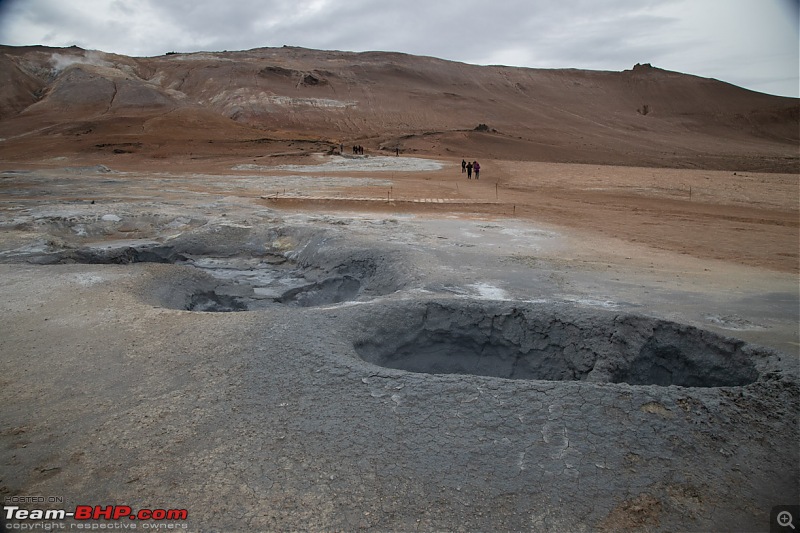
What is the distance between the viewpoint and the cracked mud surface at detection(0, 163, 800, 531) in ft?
9.80

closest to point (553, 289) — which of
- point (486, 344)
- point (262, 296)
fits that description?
point (486, 344)

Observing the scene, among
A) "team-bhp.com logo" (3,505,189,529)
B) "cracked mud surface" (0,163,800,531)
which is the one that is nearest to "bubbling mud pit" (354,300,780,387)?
"cracked mud surface" (0,163,800,531)

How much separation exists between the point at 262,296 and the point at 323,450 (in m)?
5.07

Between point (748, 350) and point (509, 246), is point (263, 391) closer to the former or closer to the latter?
point (748, 350)

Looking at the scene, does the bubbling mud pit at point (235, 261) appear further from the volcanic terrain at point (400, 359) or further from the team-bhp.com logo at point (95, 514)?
the team-bhp.com logo at point (95, 514)

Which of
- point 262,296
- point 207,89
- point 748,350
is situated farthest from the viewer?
point 207,89

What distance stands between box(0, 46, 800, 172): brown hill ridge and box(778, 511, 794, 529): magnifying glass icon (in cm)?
3143

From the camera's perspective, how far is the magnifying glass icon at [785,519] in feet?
9.32

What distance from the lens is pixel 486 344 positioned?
5.72 meters
